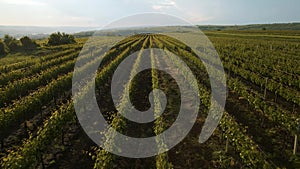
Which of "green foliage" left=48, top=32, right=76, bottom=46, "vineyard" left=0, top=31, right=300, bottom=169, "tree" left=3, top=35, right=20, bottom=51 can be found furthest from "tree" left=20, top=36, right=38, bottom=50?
"vineyard" left=0, top=31, right=300, bottom=169

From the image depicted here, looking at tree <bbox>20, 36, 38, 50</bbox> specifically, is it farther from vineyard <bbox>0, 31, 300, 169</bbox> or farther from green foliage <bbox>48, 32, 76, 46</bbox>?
vineyard <bbox>0, 31, 300, 169</bbox>

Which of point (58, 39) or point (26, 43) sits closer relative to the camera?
point (26, 43)

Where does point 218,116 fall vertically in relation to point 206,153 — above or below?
above

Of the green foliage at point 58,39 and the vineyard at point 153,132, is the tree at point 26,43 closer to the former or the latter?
the green foliage at point 58,39

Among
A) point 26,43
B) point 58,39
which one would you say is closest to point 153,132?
point 26,43

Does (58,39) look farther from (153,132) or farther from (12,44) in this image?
(153,132)

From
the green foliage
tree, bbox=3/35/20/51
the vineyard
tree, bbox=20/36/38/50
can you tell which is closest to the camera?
the vineyard

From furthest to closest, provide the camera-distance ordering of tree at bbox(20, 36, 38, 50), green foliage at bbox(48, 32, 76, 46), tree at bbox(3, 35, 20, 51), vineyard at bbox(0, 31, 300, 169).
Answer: green foliage at bbox(48, 32, 76, 46) → tree at bbox(20, 36, 38, 50) → tree at bbox(3, 35, 20, 51) → vineyard at bbox(0, 31, 300, 169)

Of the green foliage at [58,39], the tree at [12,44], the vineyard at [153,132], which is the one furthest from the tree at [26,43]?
the vineyard at [153,132]

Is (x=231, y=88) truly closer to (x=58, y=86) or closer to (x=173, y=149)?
(x=173, y=149)

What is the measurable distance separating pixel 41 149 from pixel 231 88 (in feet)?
37.4

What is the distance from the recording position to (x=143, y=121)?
1197 centimetres

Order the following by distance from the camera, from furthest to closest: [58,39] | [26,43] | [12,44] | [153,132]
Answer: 1. [58,39]
2. [26,43]
3. [12,44]
4. [153,132]

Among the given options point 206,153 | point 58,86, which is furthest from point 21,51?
point 206,153
